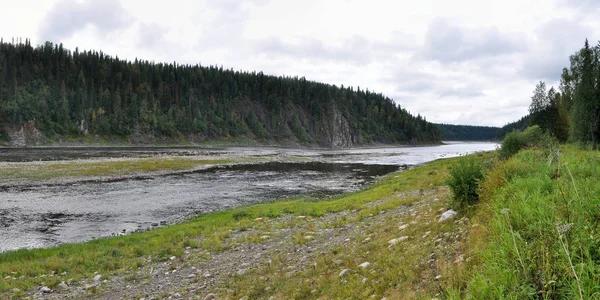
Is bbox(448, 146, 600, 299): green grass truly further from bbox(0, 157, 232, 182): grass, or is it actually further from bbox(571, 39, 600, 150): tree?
bbox(571, 39, 600, 150): tree

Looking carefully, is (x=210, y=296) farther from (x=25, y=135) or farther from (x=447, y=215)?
(x=25, y=135)

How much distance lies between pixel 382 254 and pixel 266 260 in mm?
5071

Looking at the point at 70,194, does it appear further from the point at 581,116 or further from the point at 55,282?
the point at 581,116

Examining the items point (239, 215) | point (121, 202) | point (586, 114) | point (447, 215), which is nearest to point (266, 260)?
point (447, 215)

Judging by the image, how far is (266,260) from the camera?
12992 millimetres

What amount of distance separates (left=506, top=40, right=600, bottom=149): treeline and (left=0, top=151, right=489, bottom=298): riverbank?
27.0m

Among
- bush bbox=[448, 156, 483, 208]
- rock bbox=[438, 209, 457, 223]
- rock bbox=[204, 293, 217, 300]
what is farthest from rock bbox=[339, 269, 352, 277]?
bush bbox=[448, 156, 483, 208]

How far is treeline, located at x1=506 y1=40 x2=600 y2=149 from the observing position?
4844 cm

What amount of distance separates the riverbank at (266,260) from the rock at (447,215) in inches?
13.5

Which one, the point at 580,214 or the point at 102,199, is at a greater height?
the point at 580,214

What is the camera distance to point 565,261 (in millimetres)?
4148

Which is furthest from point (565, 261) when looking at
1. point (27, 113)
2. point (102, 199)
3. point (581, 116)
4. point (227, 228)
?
point (27, 113)

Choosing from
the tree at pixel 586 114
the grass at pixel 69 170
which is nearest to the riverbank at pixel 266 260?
the grass at pixel 69 170

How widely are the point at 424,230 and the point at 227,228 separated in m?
12.4
